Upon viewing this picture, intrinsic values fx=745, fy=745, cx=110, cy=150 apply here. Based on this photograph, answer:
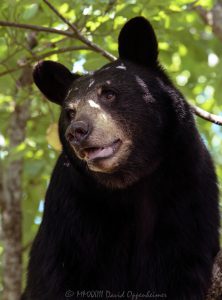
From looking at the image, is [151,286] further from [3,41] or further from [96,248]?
[3,41]

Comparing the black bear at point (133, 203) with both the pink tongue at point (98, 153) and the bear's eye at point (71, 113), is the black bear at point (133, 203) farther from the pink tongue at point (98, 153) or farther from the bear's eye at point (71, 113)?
the pink tongue at point (98, 153)

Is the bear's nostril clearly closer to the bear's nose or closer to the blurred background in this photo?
the bear's nose

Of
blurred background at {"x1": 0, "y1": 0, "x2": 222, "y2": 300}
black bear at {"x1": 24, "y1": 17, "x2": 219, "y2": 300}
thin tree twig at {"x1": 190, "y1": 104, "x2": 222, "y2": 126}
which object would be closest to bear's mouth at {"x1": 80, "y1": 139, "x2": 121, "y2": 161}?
black bear at {"x1": 24, "y1": 17, "x2": 219, "y2": 300}

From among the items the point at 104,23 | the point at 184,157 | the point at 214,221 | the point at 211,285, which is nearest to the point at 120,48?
the point at 104,23

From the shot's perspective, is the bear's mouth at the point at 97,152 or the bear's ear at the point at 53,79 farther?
the bear's ear at the point at 53,79

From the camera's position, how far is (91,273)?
560cm

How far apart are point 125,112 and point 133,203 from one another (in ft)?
2.39

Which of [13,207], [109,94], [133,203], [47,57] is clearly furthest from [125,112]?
[13,207]

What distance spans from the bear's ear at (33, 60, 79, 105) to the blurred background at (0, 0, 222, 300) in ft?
0.75

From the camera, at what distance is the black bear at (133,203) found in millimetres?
5488

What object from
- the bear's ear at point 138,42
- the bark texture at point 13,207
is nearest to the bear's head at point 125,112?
the bear's ear at point 138,42

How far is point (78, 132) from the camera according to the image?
5.03 metres

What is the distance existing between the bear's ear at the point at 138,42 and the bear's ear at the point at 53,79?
483 millimetres

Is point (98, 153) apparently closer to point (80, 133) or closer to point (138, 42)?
point (80, 133)
